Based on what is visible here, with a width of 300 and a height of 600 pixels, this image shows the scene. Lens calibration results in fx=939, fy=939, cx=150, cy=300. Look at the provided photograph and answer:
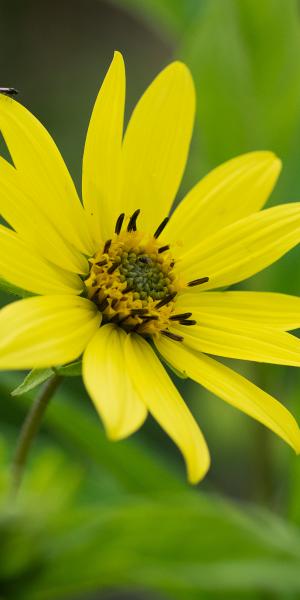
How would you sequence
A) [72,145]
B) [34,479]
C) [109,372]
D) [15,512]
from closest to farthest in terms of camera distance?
[109,372]
[15,512]
[34,479]
[72,145]

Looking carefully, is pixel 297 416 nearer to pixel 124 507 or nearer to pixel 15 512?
pixel 124 507

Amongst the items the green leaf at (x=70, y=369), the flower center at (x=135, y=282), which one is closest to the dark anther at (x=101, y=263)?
the flower center at (x=135, y=282)

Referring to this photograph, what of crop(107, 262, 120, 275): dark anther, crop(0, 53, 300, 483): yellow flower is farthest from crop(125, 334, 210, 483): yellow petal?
crop(107, 262, 120, 275): dark anther

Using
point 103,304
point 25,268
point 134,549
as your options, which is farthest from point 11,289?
point 134,549

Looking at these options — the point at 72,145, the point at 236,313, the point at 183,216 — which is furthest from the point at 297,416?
the point at 72,145

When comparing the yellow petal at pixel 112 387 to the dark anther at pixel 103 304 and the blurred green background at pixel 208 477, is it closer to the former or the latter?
the dark anther at pixel 103 304

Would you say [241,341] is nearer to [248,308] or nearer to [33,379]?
[248,308]

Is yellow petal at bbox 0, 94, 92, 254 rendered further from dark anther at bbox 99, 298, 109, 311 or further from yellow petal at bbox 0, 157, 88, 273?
dark anther at bbox 99, 298, 109, 311
